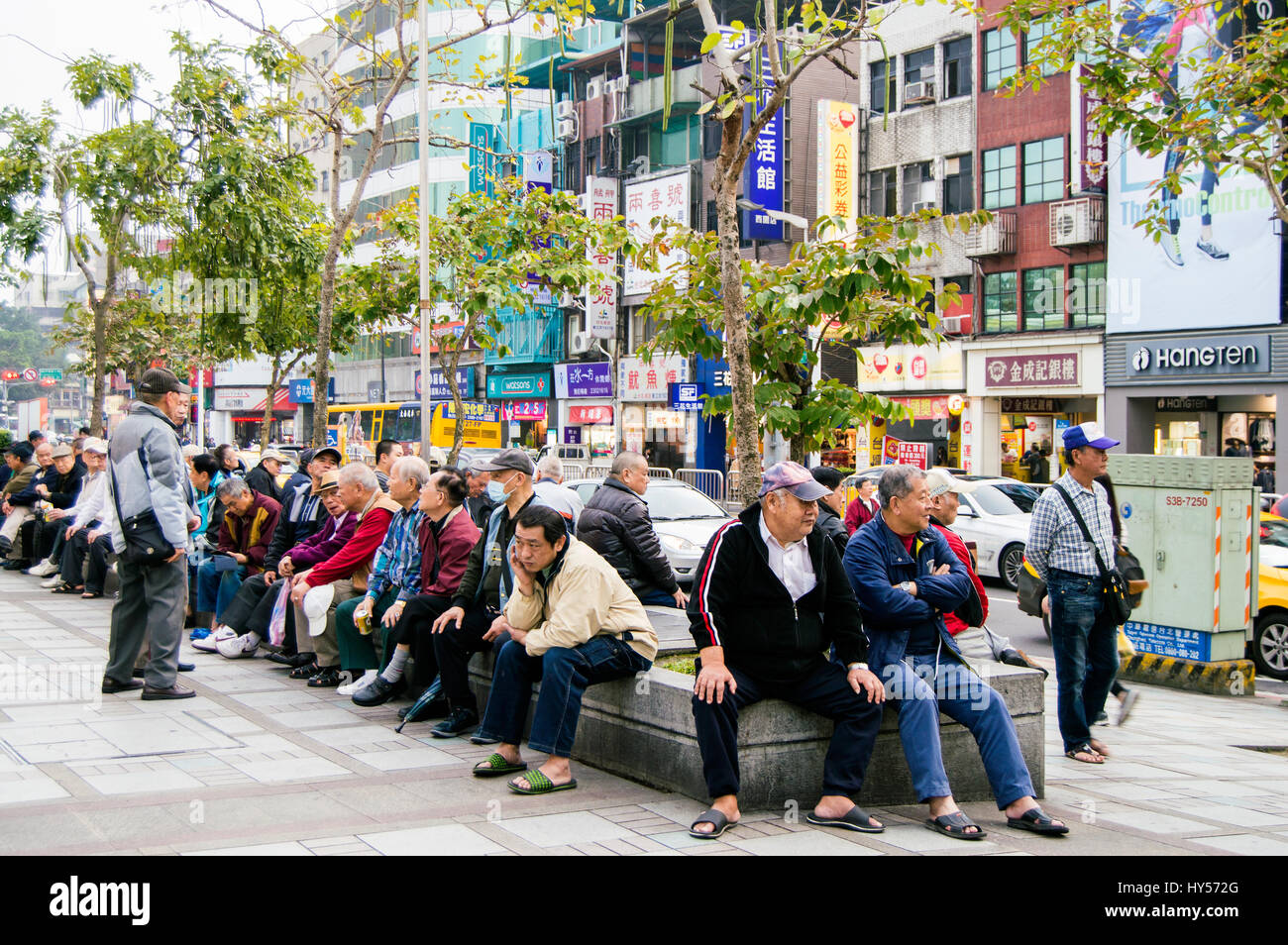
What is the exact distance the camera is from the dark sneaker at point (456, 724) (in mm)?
7230

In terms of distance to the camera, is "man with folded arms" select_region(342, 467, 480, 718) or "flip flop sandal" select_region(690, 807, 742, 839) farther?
"man with folded arms" select_region(342, 467, 480, 718)

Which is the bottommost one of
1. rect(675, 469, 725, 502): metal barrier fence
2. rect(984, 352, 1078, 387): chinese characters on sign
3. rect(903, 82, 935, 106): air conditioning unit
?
rect(675, 469, 725, 502): metal barrier fence

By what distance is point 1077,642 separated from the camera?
23.8 ft

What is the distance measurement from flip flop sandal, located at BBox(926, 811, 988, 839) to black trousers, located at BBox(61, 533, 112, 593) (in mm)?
10372

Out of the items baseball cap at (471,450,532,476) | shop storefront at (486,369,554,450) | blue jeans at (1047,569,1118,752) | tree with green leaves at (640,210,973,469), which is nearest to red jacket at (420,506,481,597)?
baseball cap at (471,450,532,476)

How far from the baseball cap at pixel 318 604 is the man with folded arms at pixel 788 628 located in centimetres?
379

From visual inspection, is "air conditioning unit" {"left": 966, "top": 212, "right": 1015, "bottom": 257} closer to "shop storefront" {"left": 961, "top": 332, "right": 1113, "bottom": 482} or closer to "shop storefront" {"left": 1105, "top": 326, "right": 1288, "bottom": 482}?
"shop storefront" {"left": 961, "top": 332, "right": 1113, "bottom": 482}

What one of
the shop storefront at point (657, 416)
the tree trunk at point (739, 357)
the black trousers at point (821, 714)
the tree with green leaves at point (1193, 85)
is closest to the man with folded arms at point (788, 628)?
the black trousers at point (821, 714)

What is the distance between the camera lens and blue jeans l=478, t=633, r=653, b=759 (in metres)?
6.09

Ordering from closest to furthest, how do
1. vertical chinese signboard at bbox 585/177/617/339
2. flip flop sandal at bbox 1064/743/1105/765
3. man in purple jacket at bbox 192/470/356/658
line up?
flip flop sandal at bbox 1064/743/1105/765
man in purple jacket at bbox 192/470/356/658
vertical chinese signboard at bbox 585/177/617/339

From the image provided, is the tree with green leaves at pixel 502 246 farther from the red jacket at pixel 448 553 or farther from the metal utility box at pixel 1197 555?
the red jacket at pixel 448 553

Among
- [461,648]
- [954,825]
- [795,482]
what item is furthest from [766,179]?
[954,825]

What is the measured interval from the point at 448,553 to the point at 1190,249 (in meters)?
24.7

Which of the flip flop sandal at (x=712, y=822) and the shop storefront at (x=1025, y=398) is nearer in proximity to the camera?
the flip flop sandal at (x=712, y=822)
